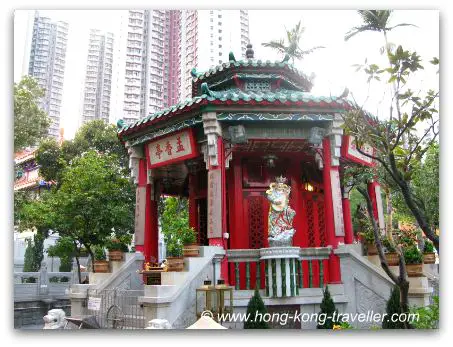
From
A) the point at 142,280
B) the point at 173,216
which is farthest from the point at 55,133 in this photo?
the point at 142,280

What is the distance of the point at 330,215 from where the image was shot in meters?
9.21

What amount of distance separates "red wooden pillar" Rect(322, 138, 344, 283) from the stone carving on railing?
0.88 metres

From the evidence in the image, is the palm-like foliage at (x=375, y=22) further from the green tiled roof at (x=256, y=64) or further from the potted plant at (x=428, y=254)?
the potted plant at (x=428, y=254)

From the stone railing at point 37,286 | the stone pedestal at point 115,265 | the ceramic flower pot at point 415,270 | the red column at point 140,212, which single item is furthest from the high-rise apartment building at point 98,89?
the ceramic flower pot at point 415,270

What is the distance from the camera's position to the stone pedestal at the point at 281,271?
838 centimetres

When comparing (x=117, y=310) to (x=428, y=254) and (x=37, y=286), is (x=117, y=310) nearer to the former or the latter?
(x=428, y=254)

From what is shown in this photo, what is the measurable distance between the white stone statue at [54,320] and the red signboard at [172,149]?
4325 mm

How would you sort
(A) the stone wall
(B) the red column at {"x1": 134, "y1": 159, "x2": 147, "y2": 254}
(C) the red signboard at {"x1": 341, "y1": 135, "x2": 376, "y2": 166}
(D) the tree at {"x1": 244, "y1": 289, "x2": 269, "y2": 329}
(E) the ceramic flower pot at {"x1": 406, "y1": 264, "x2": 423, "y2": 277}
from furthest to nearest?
(A) the stone wall
(B) the red column at {"x1": 134, "y1": 159, "x2": 147, "y2": 254}
(C) the red signboard at {"x1": 341, "y1": 135, "x2": 376, "y2": 166}
(E) the ceramic flower pot at {"x1": 406, "y1": 264, "x2": 423, "y2": 277}
(D) the tree at {"x1": 244, "y1": 289, "x2": 269, "y2": 329}

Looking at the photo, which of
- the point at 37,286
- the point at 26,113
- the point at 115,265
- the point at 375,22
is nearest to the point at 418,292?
the point at 375,22

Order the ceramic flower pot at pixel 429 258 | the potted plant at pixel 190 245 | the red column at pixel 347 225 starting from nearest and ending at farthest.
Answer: the potted plant at pixel 190 245, the ceramic flower pot at pixel 429 258, the red column at pixel 347 225

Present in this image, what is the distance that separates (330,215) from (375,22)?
13.3ft

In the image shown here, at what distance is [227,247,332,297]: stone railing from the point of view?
8.44 metres

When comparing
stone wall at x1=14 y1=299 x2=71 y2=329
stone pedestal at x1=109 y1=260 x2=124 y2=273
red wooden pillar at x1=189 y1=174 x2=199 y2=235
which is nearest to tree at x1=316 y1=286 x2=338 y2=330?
stone pedestal at x1=109 y1=260 x2=124 y2=273

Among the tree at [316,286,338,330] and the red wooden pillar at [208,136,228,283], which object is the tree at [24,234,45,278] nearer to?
the red wooden pillar at [208,136,228,283]
